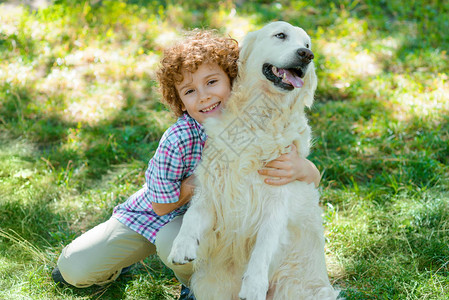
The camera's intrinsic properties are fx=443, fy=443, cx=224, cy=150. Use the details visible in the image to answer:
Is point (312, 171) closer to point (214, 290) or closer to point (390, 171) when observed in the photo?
point (214, 290)

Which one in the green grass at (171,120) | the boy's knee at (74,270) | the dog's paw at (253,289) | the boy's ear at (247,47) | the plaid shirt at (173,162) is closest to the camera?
the dog's paw at (253,289)

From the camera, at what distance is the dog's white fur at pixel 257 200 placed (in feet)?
7.80

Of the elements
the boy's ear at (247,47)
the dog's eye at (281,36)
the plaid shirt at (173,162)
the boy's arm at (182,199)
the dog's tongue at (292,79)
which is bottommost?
the boy's arm at (182,199)

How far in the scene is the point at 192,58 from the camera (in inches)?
99.0

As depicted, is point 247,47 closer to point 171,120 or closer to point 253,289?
point 253,289


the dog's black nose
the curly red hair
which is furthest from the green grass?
the dog's black nose

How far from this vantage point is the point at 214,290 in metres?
2.45

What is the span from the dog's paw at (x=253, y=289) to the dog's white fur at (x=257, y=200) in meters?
0.19

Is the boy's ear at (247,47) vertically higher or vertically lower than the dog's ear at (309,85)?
higher

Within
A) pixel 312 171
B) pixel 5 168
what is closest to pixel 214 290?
pixel 312 171

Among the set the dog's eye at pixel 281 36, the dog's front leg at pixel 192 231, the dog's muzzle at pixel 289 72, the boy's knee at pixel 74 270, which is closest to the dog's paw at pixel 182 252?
the dog's front leg at pixel 192 231

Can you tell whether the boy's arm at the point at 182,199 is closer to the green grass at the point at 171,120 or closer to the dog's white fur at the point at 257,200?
the dog's white fur at the point at 257,200

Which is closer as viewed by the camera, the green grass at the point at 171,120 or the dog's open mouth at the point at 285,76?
the dog's open mouth at the point at 285,76

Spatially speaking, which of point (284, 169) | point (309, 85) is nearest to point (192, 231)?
point (284, 169)
